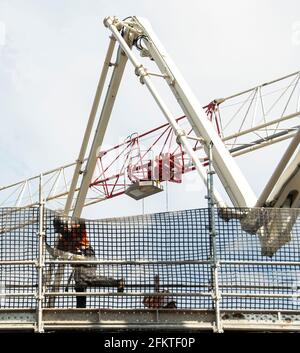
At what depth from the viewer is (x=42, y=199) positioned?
38.5ft

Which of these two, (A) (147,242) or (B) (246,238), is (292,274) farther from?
(A) (147,242)

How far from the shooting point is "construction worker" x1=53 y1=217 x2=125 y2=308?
11.7 m

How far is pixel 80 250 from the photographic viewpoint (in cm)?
1207

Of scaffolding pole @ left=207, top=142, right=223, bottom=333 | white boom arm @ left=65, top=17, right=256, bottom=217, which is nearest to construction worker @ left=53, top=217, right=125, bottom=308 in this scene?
scaffolding pole @ left=207, top=142, right=223, bottom=333

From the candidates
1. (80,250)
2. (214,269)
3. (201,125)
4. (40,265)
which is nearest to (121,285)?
(80,250)

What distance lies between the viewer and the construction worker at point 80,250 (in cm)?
1169

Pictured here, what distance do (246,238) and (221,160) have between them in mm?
5959

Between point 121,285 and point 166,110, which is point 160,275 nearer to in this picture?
point 121,285

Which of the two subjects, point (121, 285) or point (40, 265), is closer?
point (40, 265)

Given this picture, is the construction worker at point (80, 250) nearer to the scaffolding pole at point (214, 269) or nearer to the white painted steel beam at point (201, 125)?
the scaffolding pole at point (214, 269)

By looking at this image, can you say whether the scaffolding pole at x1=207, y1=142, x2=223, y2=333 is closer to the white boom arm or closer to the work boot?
the work boot
